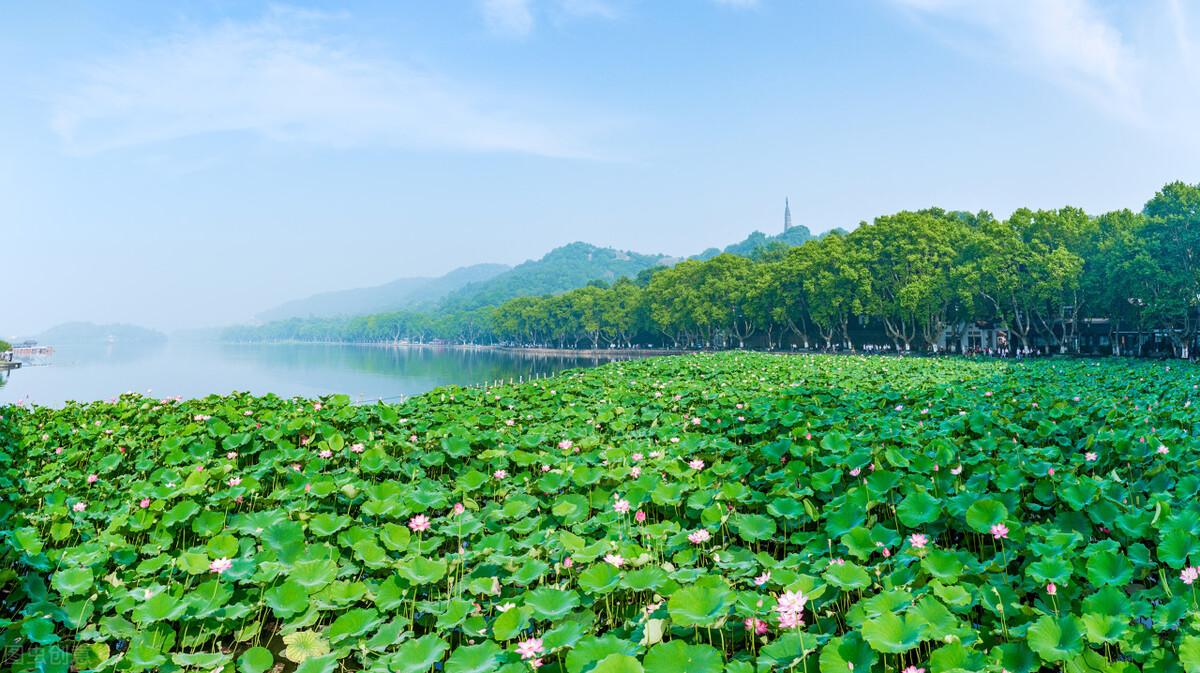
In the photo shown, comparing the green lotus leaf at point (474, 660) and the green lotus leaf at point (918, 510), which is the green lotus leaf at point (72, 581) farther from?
the green lotus leaf at point (918, 510)

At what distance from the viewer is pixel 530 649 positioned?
2.68 m

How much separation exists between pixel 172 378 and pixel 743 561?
74818mm

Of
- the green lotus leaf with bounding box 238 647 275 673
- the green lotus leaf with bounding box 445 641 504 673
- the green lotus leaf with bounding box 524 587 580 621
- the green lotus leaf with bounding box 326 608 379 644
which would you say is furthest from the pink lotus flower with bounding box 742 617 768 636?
the green lotus leaf with bounding box 238 647 275 673

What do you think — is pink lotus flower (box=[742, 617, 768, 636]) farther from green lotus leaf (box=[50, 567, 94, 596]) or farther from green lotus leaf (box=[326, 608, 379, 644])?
green lotus leaf (box=[50, 567, 94, 596])

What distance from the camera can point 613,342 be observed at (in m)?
90.7

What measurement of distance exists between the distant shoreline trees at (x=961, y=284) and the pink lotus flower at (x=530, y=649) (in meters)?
38.9

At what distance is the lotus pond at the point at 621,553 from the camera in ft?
8.80

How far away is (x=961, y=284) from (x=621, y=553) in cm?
4509

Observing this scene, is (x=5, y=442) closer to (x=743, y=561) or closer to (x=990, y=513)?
(x=743, y=561)

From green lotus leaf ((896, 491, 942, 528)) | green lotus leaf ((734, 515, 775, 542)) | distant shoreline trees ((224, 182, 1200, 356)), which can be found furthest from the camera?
distant shoreline trees ((224, 182, 1200, 356))

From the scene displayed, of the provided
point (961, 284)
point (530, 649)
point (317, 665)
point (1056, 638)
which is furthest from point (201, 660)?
point (961, 284)

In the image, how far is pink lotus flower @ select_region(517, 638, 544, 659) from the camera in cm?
266

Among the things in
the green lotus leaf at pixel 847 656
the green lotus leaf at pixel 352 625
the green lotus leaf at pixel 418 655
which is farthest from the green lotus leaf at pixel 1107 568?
the green lotus leaf at pixel 352 625

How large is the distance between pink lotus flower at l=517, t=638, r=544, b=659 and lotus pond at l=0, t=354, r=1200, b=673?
3 cm
